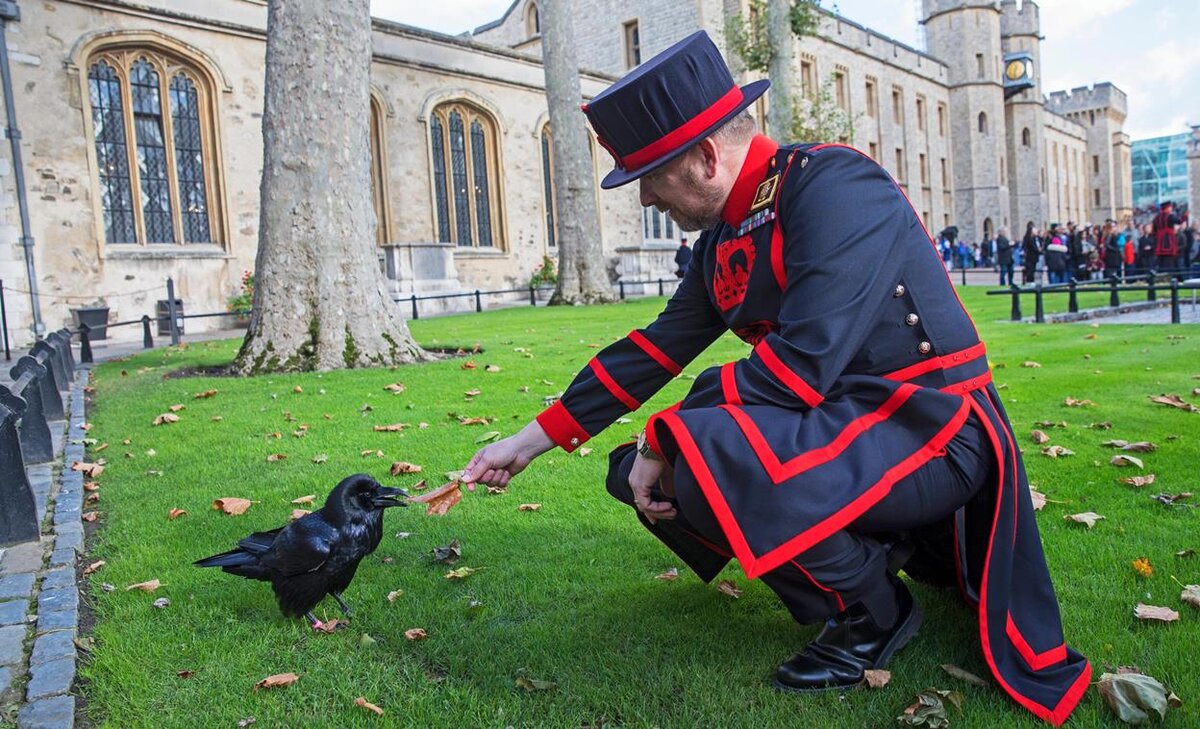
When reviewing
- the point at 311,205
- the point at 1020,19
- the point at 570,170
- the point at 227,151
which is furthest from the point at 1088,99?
the point at 311,205

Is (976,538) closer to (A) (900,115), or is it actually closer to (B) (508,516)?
(B) (508,516)

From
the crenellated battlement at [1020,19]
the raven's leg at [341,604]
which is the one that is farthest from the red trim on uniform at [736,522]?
the crenellated battlement at [1020,19]

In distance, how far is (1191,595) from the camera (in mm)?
2996

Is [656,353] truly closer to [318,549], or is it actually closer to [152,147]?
[318,549]

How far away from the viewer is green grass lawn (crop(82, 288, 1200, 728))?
8.46 feet

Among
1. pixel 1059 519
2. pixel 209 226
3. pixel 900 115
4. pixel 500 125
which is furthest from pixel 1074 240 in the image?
pixel 900 115

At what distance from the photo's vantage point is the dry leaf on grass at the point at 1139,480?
14.2 feet

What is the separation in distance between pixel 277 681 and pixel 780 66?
80.2 feet

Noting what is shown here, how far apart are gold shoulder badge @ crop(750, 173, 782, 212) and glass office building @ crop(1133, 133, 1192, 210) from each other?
138659 mm

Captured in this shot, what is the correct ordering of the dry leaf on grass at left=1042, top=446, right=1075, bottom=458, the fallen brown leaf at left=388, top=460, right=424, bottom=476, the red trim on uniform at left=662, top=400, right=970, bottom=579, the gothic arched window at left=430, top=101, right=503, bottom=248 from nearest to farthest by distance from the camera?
the red trim on uniform at left=662, top=400, right=970, bottom=579
the dry leaf on grass at left=1042, top=446, right=1075, bottom=458
the fallen brown leaf at left=388, top=460, right=424, bottom=476
the gothic arched window at left=430, top=101, right=503, bottom=248

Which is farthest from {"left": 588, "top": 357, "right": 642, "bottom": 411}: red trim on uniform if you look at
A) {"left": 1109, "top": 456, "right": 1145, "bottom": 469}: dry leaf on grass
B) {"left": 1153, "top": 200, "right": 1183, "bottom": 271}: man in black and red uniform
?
{"left": 1153, "top": 200, "right": 1183, "bottom": 271}: man in black and red uniform

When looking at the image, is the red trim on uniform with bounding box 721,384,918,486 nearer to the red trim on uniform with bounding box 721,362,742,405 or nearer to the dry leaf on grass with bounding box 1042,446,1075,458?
the red trim on uniform with bounding box 721,362,742,405

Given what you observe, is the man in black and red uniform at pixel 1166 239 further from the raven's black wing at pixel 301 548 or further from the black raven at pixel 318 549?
the raven's black wing at pixel 301 548

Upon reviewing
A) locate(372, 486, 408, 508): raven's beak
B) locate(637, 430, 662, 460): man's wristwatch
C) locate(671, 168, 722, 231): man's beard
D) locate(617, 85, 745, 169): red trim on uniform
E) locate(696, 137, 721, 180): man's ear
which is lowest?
locate(372, 486, 408, 508): raven's beak
